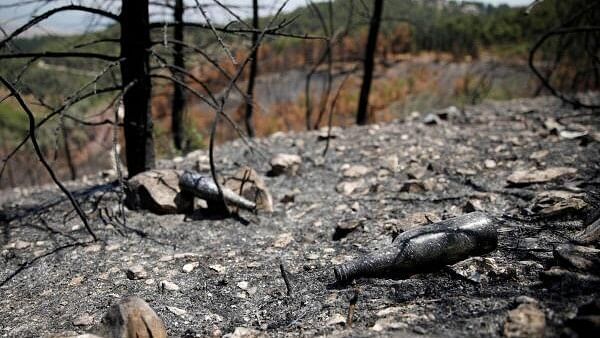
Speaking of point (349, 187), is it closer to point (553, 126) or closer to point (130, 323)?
point (130, 323)

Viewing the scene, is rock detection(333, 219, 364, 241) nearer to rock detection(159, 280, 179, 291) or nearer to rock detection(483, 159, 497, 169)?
rock detection(159, 280, 179, 291)

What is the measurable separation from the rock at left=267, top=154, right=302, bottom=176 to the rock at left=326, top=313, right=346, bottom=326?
94.1 inches

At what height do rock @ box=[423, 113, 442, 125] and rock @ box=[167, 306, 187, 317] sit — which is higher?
rock @ box=[423, 113, 442, 125]

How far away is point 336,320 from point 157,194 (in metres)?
1.97

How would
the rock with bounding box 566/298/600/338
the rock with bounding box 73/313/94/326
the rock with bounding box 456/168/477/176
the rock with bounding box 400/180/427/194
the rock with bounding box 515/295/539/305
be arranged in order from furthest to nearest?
the rock with bounding box 456/168/477/176 < the rock with bounding box 400/180/427/194 < the rock with bounding box 73/313/94/326 < the rock with bounding box 515/295/539/305 < the rock with bounding box 566/298/600/338

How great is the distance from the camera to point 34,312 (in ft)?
6.56

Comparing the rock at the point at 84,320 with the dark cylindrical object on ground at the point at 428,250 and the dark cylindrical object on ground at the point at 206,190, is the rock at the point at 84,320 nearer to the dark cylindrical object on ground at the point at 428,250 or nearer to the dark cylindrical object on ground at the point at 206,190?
the dark cylindrical object on ground at the point at 428,250

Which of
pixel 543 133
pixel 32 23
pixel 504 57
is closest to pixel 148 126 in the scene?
pixel 32 23

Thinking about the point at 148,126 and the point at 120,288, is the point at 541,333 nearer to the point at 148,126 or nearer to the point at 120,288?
the point at 120,288

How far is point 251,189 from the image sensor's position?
332 cm

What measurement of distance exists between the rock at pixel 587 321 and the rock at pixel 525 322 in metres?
0.09

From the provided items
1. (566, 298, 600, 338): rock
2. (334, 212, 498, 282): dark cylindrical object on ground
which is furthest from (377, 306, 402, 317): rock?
(566, 298, 600, 338): rock

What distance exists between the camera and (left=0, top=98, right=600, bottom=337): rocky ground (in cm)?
167

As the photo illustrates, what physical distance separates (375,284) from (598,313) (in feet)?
→ 2.95
